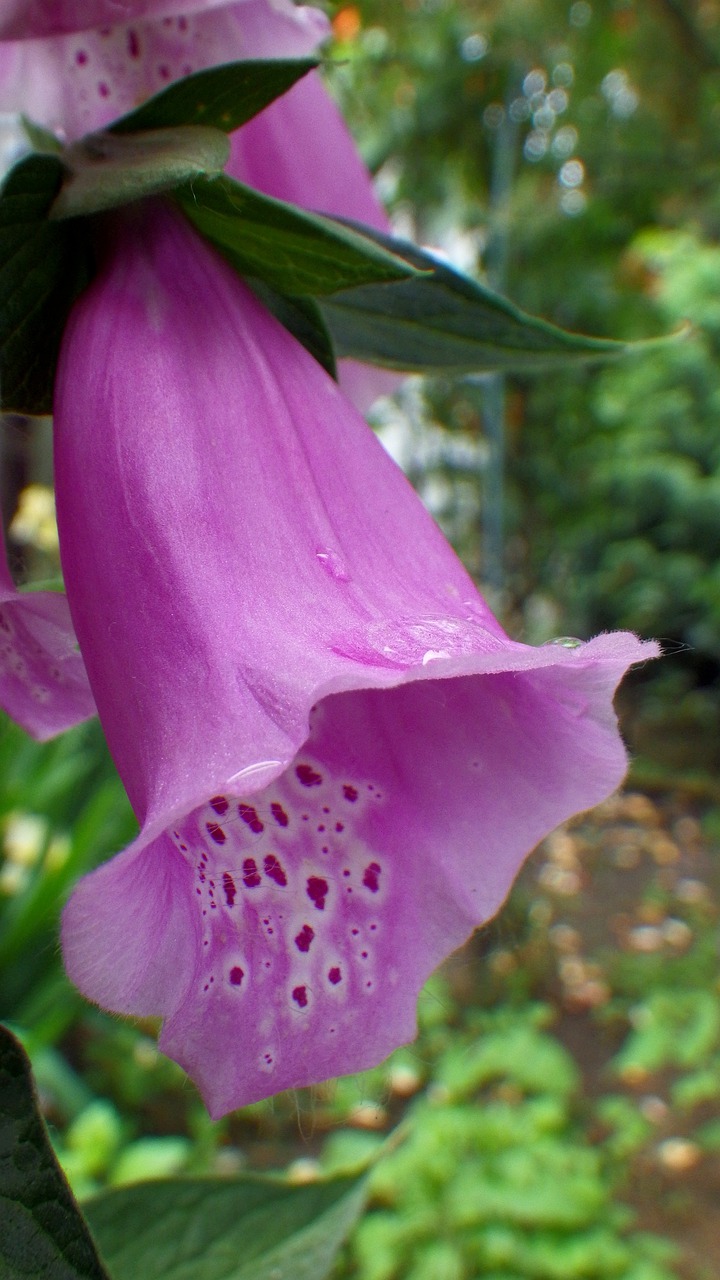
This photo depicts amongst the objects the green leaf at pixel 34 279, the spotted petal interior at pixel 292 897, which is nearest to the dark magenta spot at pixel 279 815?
the spotted petal interior at pixel 292 897

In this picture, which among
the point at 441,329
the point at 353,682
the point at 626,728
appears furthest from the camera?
the point at 626,728

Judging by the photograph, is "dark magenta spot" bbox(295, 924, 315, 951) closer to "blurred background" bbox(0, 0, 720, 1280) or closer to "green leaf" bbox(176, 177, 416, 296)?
"blurred background" bbox(0, 0, 720, 1280)

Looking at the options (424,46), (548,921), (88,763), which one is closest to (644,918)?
(548,921)

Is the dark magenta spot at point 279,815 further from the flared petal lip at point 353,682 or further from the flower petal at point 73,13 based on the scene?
the flower petal at point 73,13

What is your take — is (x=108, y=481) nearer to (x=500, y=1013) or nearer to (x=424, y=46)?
(x=500, y=1013)

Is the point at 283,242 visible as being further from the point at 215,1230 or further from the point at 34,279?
the point at 215,1230

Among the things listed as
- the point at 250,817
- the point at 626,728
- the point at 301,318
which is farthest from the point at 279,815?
the point at 626,728
